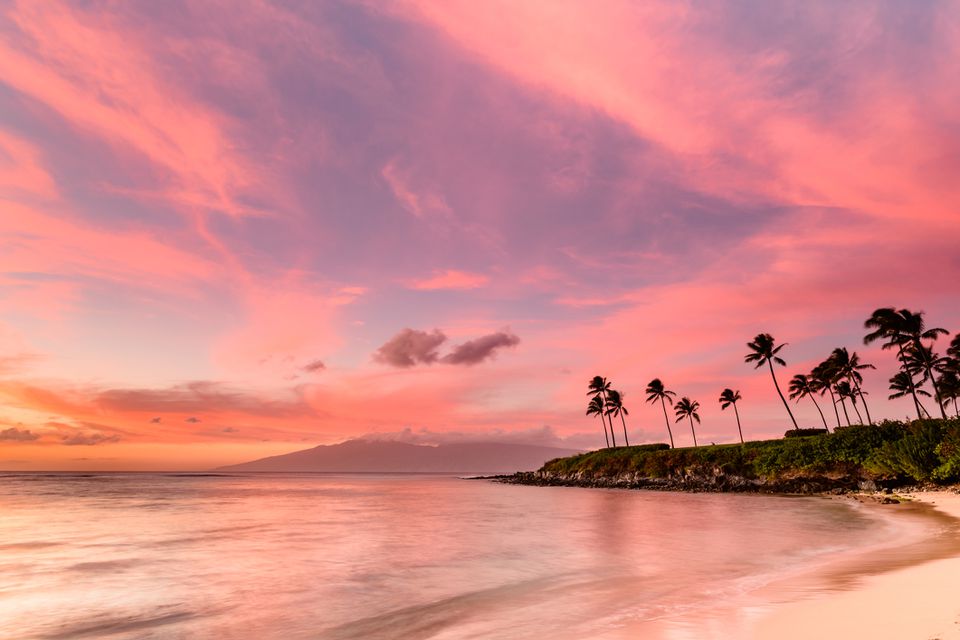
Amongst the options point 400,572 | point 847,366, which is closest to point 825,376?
point 847,366

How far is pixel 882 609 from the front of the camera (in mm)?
9039

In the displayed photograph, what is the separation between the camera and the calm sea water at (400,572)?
12547mm

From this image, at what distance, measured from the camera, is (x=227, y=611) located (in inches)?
554

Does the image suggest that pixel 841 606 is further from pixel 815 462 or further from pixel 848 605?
pixel 815 462

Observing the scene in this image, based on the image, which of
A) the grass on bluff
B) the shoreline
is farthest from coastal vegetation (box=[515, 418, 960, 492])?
the shoreline

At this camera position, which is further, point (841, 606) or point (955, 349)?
point (955, 349)

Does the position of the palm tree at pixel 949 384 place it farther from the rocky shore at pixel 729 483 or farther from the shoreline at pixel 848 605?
the shoreline at pixel 848 605

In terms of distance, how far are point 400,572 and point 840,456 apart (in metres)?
53.8

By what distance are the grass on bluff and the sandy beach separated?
126 feet

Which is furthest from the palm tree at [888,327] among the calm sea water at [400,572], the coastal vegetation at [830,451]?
the calm sea water at [400,572]

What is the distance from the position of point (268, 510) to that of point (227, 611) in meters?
35.6

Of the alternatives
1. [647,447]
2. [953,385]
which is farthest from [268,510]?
[953,385]

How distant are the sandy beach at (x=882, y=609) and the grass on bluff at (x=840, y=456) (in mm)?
38356

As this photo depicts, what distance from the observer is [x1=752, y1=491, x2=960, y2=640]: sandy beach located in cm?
776
